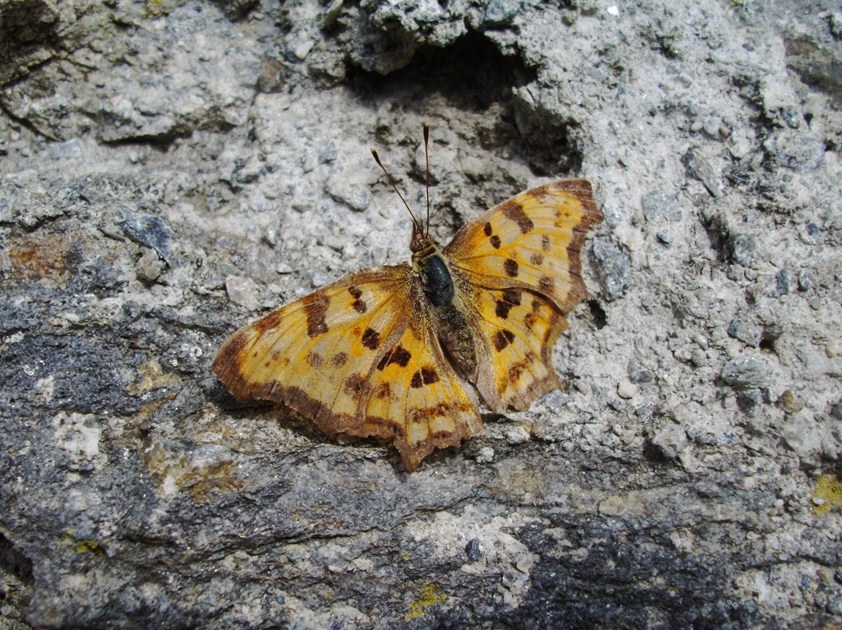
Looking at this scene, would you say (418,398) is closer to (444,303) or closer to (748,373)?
(444,303)

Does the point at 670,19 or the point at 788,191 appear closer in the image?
the point at 788,191

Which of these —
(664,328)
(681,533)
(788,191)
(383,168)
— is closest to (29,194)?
(383,168)

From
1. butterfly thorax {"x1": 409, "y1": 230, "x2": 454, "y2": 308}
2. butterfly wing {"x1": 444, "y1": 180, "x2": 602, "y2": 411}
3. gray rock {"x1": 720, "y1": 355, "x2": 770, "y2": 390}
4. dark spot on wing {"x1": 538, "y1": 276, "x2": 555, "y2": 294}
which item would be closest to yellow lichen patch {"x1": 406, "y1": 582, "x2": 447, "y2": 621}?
butterfly wing {"x1": 444, "y1": 180, "x2": 602, "y2": 411}

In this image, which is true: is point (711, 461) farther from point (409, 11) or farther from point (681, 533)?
point (409, 11)

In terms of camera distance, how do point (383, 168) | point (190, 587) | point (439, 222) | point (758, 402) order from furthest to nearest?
point (439, 222) → point (383, 168) → point (758, 402) → point (190, 587)

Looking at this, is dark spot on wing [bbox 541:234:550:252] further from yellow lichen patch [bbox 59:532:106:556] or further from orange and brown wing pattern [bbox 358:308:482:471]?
yellow lichen patch [bbox 59:532:106:556]

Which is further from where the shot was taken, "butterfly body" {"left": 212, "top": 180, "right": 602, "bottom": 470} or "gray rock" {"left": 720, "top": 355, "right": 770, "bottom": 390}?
"gray rock" {"left": 720, "top": 355, "right": 770, "bottom": 390}

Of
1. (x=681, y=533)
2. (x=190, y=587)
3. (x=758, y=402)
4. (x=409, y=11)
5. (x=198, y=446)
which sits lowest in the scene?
(x=190, y=587)

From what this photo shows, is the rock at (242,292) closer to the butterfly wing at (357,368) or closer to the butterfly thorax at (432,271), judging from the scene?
the butterfly wing at (357,368)
